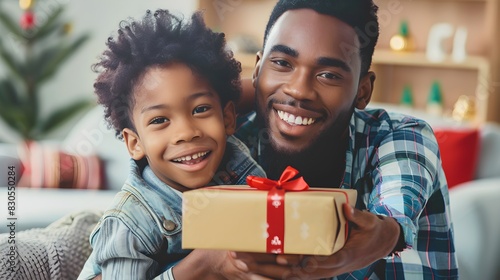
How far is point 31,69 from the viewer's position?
3.07 metres

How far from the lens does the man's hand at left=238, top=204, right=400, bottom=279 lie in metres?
0.75

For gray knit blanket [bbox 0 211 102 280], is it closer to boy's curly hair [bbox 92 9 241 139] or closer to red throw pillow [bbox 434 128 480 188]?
boy's curly hair [bbox 92 9 241 139]

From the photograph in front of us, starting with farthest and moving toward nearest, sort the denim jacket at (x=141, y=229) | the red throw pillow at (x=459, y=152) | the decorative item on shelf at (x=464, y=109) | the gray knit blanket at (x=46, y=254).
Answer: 1. the decorative item on shelf at (x=464, y=109)
2. the red throw pillow at (x=459, y=152)
3. the gray knit blanket at (x=46, y=254)
4. the denim jacket at (x=141, y=229)

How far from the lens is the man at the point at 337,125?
2.86ft

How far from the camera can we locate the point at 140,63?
0.84 m

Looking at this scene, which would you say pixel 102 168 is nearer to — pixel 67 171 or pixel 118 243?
pixel 67 171

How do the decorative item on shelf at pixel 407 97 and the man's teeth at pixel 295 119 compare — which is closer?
the man's teeth at pixel 295 119

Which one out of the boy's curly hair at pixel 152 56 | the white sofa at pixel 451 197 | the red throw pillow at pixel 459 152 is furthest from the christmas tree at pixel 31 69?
the boy's curly hair at pixel 152 56

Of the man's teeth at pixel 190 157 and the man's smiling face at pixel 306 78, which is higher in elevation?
the man's smiling face at pixel 306 78

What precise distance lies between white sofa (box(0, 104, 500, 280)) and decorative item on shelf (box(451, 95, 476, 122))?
170mm

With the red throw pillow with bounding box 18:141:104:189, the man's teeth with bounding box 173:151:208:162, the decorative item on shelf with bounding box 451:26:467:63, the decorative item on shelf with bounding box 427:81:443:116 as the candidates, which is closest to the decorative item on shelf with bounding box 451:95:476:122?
the decorative item on shelf with bounding box 427:81:443:116

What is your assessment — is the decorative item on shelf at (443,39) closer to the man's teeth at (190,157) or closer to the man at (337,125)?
the man at (337,125)

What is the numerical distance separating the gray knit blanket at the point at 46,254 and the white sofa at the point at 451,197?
2.6 inches

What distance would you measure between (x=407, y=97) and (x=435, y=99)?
268 mm
